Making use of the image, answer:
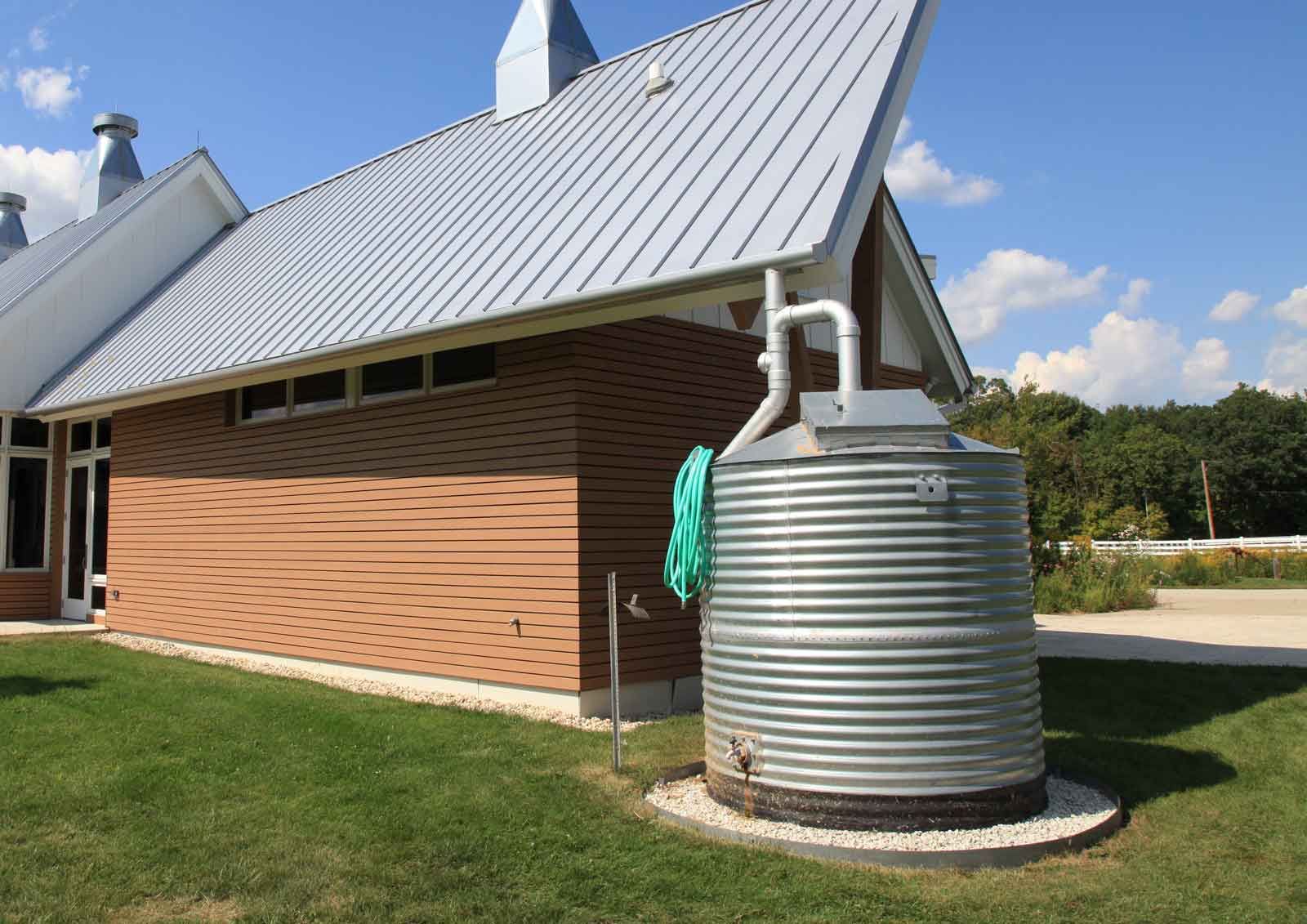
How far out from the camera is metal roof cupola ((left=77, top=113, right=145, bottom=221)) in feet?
68.7

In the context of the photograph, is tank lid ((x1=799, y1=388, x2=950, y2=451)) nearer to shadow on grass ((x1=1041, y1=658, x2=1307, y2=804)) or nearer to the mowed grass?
the mowed grass

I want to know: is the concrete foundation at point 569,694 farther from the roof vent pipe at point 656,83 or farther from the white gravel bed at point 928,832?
the roof vent pipe at point 656,83

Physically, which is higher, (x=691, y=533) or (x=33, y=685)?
(x=691, y=533)

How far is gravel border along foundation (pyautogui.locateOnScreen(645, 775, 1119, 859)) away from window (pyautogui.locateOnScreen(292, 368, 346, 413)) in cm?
622

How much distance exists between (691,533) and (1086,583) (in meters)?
18.0

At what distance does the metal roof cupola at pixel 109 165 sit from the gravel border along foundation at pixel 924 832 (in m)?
19.6

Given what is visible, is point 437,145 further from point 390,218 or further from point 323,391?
point 323,391

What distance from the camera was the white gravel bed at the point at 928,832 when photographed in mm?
5148

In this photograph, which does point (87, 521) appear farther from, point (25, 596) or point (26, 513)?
point (25, 596)

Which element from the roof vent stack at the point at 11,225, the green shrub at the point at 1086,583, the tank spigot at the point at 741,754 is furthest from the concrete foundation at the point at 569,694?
the roof vent stack at the point at 11,225

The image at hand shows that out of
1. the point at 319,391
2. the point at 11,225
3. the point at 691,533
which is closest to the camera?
the point at 691,533

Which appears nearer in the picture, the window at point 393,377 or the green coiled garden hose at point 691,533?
the green coiled garden hose at point 691,533

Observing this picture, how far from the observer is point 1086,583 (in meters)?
21.8

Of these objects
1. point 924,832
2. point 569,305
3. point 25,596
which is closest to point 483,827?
point 924,832
